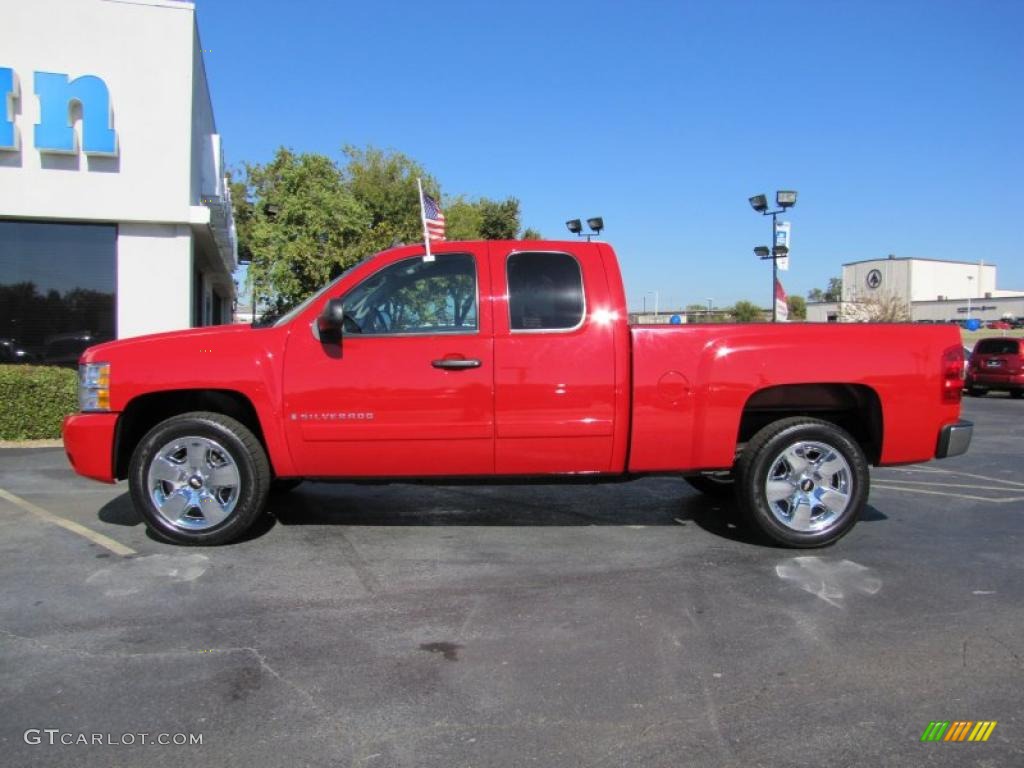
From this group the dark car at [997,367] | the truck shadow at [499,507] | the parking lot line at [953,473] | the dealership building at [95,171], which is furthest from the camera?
the dark car at [997,367]

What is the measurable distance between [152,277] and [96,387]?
8.19 metres

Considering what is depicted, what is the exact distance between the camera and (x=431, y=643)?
154 inches

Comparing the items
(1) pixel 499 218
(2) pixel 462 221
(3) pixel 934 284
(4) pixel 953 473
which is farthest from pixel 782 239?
(3) pixel 934 284

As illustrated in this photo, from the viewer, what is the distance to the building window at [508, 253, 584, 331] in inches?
210

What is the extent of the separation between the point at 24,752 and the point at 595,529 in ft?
13.0

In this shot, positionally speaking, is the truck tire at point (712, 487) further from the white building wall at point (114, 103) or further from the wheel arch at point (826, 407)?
the white building wall at point (114, 103)

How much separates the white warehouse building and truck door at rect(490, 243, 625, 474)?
10128 cm

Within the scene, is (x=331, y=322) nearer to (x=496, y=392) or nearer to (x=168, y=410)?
(x=496, y=392)

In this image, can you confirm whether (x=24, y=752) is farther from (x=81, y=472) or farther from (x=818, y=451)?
(x=818, y=451)

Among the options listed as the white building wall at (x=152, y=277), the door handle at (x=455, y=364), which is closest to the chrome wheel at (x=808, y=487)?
the door handle at (x=455, y=364)

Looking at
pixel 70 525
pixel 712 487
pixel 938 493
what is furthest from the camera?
pixel 938 493

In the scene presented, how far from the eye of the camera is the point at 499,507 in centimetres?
678

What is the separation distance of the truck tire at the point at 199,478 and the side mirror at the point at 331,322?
0.85 m
